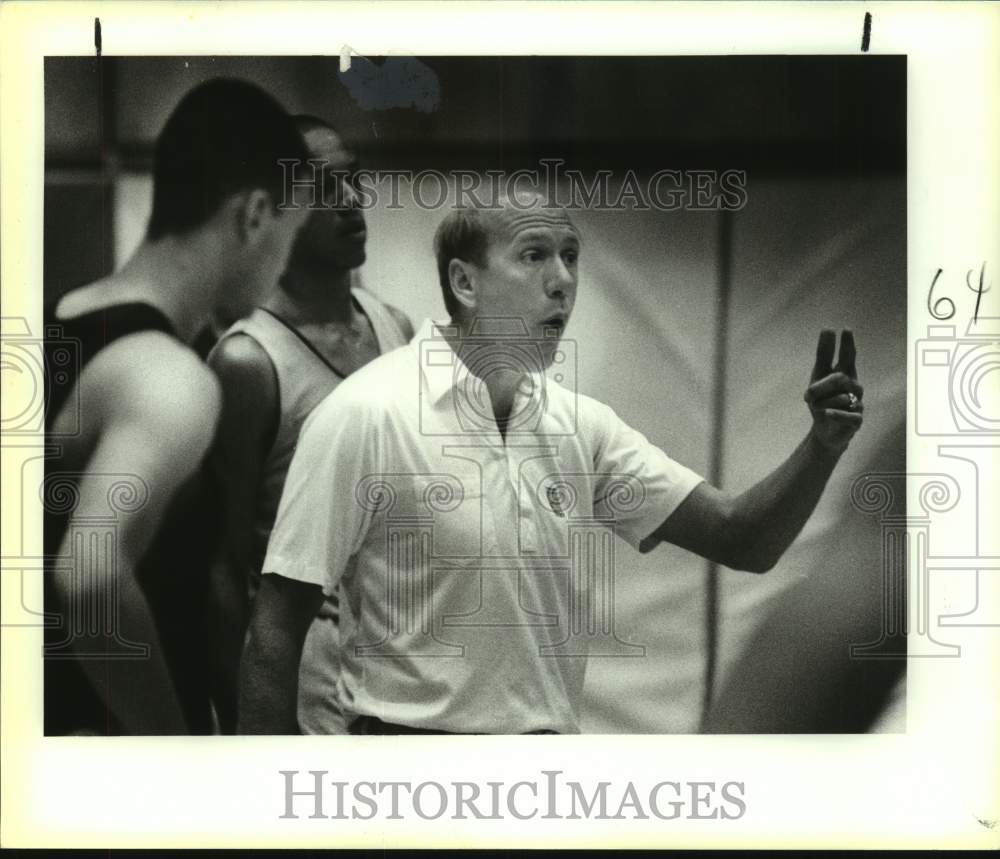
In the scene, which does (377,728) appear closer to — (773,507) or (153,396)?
(153,396)

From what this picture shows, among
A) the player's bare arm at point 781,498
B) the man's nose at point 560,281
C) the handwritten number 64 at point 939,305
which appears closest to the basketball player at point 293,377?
the man's nose at point 560,281

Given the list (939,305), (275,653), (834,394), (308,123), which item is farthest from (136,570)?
(939,305)

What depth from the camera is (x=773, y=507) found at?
3721mm

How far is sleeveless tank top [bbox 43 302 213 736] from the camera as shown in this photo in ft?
12.1

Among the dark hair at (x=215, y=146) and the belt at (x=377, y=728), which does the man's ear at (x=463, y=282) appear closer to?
the dark hair at (x=215, y=146)

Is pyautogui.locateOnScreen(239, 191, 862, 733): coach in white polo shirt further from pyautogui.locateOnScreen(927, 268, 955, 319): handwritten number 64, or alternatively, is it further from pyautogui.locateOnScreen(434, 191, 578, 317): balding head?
pyautogui.locateOnScreen(927, 268, 955, 319): handwritten number 64

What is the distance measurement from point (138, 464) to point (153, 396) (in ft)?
0.63

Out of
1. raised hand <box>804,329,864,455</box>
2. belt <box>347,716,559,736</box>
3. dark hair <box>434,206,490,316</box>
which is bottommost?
belt <box>347,716,559,736</box>

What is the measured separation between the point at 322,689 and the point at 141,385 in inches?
38.5

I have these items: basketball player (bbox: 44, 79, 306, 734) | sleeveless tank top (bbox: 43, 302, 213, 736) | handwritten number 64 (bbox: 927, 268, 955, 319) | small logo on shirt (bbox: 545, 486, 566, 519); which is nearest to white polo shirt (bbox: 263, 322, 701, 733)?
small logo on shirt (bbox: 545, 486, 566, 519)

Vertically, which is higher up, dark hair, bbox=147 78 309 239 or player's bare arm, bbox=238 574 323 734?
dark hair, bbox=147 78 309 239

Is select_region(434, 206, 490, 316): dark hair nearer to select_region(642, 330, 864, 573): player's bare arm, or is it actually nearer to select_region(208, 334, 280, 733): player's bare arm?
select_region(208, 334, 280, 733): player's bare arm

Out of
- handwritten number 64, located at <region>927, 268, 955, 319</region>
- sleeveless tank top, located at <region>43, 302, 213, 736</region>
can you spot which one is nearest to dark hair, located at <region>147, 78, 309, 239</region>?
sleeveless tank top, located at <region>43, 302, 213, 736</region>

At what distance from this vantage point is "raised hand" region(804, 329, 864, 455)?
3.72 meters
